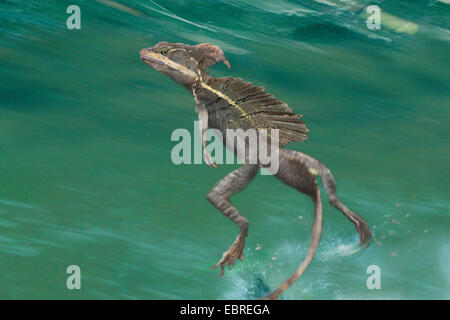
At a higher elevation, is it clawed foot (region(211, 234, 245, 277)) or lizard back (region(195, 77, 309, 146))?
lizard back (region(195, 77, 309, 146))

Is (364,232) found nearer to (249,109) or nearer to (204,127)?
(249,109)

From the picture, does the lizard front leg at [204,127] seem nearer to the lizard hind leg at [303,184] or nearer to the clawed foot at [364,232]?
the lizard hind leg at [303,184]

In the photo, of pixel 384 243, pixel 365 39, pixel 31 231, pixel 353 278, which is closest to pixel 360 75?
pixel 365 39

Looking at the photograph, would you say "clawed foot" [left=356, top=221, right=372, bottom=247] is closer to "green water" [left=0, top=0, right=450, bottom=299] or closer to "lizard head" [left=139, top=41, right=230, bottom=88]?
"green water" [left=0, top=0, right=450, bottom=299]

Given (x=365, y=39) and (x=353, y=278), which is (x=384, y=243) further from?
(x=365, y=39)

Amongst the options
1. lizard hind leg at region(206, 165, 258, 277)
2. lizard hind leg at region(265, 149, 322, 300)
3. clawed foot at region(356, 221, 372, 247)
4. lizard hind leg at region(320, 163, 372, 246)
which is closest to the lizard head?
lizard hind leg at region(206, 165, 258, 277)

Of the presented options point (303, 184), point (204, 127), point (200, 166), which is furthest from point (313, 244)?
point (200, 166)
